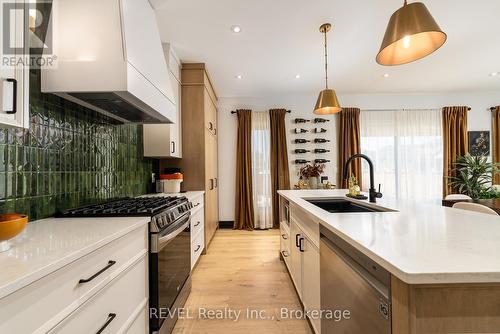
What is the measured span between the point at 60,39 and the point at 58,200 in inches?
37.8

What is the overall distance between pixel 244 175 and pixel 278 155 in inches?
32.1

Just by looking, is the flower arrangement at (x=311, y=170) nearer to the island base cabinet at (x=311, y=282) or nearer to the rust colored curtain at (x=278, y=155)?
the rust colored curtain at (x=278, y=155)

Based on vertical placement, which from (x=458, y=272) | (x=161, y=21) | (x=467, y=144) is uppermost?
(x=161, y=21)

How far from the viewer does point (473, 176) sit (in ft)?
14.3

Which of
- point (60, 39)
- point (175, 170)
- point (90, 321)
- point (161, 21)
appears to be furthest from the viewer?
point (175, 170)

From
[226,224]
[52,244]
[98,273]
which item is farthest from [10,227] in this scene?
[226,224]

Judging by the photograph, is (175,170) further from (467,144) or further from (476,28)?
(467,144)

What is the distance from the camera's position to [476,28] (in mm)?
2637

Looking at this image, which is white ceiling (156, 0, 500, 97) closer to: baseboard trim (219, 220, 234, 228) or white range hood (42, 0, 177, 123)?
white range hood (42, 0, 177, 123)

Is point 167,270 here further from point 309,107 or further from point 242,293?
point 309,107

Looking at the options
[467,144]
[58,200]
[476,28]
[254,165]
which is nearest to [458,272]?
[58,200]

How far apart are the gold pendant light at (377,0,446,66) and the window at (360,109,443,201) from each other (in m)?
3.68

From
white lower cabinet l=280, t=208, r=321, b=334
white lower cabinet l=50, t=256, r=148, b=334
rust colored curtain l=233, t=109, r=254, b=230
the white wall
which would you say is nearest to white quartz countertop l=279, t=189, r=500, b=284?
white lower cabinet l=280, t=208, r=321, b=334

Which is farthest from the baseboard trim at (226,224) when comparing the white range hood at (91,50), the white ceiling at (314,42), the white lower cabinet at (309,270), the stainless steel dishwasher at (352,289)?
the white range hood at (91,50)
